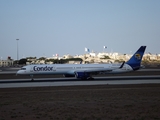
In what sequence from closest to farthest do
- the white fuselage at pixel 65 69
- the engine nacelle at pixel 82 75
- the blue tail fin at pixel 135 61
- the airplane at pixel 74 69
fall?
the engine nacelle at pixel 82 75
the airplane at pixel 74 69
the white fuselage at pixel 65 69
the blue tail fin at pixel 135 61

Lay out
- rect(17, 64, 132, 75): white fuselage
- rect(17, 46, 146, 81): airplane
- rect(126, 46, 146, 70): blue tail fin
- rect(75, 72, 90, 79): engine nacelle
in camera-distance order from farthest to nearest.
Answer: rect(126, 46, 146, 70): blue tail fin, rect(17, 64, 132, 75): white fuselage, rect(17, 46, 146, 81): airplane, rect(75, 72, 90, 79): engine nacelle

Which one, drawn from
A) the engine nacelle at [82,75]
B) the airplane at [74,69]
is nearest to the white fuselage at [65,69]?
the airplane at [74,69]

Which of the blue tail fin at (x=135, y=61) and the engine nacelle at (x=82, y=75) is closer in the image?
the engine nacelle at (x=82, y=75)

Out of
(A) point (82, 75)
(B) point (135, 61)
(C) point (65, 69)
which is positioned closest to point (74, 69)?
(C) point (65, 69)

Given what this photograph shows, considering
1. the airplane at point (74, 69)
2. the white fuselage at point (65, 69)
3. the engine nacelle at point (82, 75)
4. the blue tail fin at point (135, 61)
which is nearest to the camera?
the engine nacelle at point (82, 75)

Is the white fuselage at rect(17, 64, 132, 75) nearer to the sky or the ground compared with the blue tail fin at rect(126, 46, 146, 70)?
nearer to the ground

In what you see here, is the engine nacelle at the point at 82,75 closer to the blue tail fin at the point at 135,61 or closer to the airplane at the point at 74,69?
the airplane at the point at 74,69

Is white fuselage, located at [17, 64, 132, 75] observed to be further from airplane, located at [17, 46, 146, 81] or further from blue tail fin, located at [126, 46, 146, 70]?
blue tail fin, located at [126, 46, 146, 70]

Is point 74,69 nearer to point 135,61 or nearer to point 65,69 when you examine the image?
point 65,69

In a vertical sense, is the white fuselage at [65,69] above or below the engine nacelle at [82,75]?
above

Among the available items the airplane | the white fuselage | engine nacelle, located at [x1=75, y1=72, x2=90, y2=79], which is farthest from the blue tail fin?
engine nacelle, located at [x1=75, y1=72, x2=90, y2=79]

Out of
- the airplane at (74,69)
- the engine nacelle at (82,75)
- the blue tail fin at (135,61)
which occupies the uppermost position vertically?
the blue tail fin at (135,61)

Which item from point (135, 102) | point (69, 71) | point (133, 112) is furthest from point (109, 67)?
point (133, 112)

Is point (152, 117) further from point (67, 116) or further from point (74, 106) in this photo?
point (74, 106)
